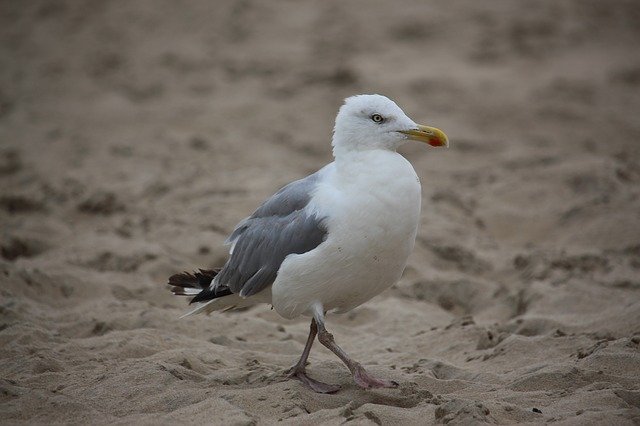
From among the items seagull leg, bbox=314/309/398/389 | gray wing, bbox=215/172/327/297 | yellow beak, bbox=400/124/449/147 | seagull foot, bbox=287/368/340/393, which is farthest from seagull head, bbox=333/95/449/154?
seagull foot, bbox=287/368/340/393

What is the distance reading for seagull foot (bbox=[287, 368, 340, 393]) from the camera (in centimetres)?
431

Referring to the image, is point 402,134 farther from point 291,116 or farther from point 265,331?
point 291,116

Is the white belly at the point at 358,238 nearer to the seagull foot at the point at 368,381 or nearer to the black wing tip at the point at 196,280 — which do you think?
the seagull foot at the point at 368,381

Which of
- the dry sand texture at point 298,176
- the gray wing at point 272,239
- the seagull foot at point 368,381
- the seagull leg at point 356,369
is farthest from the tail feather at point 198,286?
the seagull foot at point 368,381

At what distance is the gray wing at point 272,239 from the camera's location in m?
4.39

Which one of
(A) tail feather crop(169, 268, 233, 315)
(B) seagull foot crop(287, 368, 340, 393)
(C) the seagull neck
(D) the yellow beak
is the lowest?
(B) seagull foot crop(287, 368, 340, 393)

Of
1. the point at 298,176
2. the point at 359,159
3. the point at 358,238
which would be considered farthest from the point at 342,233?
the point at 298,176

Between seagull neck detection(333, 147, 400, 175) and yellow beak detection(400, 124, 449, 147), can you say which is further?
yellow beak detection(400, 124, 449, 147)

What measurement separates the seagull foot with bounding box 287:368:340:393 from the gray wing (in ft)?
1.58

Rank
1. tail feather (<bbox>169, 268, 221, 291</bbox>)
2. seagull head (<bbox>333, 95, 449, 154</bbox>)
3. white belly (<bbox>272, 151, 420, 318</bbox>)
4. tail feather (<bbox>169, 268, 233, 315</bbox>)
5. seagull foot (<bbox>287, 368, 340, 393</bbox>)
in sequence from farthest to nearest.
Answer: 1. tail feather (<bbox>169, 268, 221, 291</bbox>)
2. tail feather (<bbox>169, 268, 233, 315</bbox>)
3. seagull head (<bbox>333, 95, 449, 154</bbox>)
4. seagull foot (<bbox>287, 368, 340, 393</bbox>)
5. white belly (<bbox>272, 151, 420, 318</bbox>)

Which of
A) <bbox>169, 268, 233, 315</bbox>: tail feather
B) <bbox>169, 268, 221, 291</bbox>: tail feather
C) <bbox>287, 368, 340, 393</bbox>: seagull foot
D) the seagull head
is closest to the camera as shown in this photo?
<bbox>287, 368, 340, 393</bbox>: seagull foot

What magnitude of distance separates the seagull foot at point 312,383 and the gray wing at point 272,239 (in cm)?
48

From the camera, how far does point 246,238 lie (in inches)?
190

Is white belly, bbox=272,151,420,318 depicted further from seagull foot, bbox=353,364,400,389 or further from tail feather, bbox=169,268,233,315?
tail feather, bbox=169,268,233,315
